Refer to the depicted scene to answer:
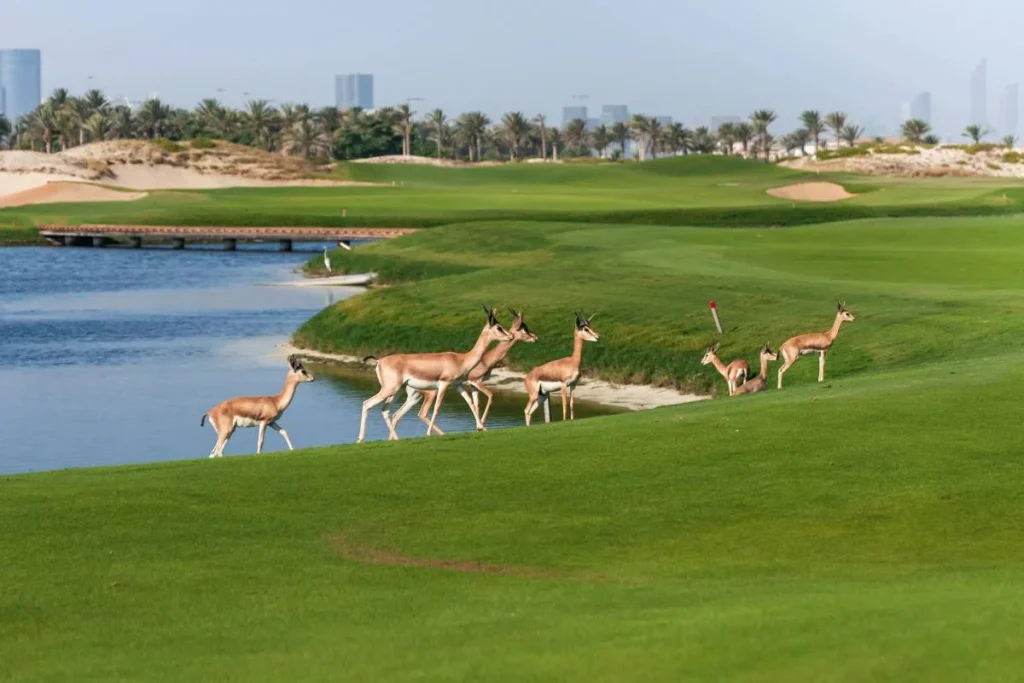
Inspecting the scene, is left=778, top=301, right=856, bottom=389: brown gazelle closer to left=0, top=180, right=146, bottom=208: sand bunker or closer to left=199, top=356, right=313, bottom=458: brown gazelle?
left=199, top=356, right=313, bottom=458: brown gazelle

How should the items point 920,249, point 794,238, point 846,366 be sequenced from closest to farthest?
point 846,366 → point 920,249 → point 794,238

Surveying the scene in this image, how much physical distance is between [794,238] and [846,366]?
108 ft

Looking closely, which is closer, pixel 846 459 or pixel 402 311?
pixel 846 459

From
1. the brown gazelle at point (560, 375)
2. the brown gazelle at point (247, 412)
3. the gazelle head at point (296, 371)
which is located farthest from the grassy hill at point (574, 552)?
the gazelle head at point (296, 371)

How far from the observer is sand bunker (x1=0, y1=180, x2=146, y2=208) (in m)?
157

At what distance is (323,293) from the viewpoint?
7825 cm

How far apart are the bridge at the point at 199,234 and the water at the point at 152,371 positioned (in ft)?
58.3

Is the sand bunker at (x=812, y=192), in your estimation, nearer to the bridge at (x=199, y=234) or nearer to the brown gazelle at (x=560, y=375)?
the bridge at (x=199, y=234)

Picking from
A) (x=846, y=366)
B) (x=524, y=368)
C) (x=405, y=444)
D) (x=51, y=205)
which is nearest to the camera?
(x=405, y=444)

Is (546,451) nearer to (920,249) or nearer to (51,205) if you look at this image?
(920,249)

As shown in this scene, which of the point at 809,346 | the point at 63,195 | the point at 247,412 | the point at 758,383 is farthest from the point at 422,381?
the point at 63,195

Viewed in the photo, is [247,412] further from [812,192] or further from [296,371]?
[812,192]

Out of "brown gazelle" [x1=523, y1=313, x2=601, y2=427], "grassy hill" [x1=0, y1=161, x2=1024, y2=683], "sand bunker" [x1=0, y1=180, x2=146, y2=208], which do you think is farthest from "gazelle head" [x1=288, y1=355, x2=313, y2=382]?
"sand bunker" [x1=0, y1=180, x2=146, y2=208]

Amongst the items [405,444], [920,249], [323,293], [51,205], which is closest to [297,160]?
[51,205]
